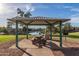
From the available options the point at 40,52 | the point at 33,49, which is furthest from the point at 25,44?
the point at 40,52

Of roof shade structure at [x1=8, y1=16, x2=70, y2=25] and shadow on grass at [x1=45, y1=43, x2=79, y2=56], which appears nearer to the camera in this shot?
shadow on grass at [x1=45, y1=43, x2=79, y2=56]

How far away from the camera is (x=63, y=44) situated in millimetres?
14969

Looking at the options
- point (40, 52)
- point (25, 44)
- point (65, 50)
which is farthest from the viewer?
point (25, 44)

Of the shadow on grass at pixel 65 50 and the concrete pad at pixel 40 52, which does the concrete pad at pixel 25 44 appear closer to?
the concrete pad at pixel 40 52

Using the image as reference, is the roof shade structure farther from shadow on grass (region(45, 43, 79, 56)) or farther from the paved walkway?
shadow on grass (region(45, 43, 79, 56))

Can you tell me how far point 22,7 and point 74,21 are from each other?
2847 mm

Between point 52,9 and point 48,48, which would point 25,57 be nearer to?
point 48,48

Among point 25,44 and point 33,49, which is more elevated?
point 25,44

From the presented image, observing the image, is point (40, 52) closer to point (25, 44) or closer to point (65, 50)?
point (25, 44)

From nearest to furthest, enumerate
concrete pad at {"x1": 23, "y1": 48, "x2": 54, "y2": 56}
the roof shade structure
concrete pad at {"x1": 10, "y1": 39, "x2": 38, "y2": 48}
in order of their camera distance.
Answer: concrete pad at {"x1": 23, "y1": 48, "x2": 54, "y2": 56} < the roof shade structure < concrete pad at {"x1": 10, "y1": 39, "x2": 38, "y2": 48}

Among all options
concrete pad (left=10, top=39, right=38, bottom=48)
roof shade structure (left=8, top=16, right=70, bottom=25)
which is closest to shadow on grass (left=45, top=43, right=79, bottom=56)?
concrete pad (left=10, top=39, right=38, bottom=48)

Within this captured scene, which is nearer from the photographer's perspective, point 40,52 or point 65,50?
point 40,52

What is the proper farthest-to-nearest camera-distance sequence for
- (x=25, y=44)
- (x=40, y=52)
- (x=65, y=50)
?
(x=25, y=44) < (x=65, y=50) < (x=40, y=52)

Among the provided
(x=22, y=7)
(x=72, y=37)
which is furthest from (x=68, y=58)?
(x=22, y=7)
